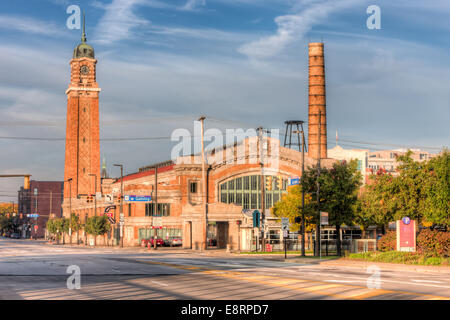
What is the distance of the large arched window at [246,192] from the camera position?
86.4 metres

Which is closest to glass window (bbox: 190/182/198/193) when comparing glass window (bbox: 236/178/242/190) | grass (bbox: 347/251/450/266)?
glass window (bbox: 236/178/242/190)

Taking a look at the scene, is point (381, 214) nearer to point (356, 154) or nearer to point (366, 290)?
point (366, 290)

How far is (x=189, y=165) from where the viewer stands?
85250 mm

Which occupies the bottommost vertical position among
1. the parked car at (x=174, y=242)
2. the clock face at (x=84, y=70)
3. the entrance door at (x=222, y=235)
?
the parked car at (x=174, y=242)

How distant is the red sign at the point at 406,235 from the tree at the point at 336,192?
492 inches

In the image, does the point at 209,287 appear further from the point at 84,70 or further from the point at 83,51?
the point at 83,51

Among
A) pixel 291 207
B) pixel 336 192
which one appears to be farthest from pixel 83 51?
pixel 336 192

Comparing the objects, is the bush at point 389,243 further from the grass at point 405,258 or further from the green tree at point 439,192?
the green tree at point 439,192

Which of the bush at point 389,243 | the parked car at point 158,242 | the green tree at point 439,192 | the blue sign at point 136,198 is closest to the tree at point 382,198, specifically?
the bush at point 389,243

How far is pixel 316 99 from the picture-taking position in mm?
102375

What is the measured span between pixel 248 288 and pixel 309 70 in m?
85.1

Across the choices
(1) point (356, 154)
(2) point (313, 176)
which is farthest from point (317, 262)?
(1) point (356, 154)

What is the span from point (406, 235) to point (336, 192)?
13.4 m

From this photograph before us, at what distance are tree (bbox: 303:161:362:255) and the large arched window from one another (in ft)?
106
